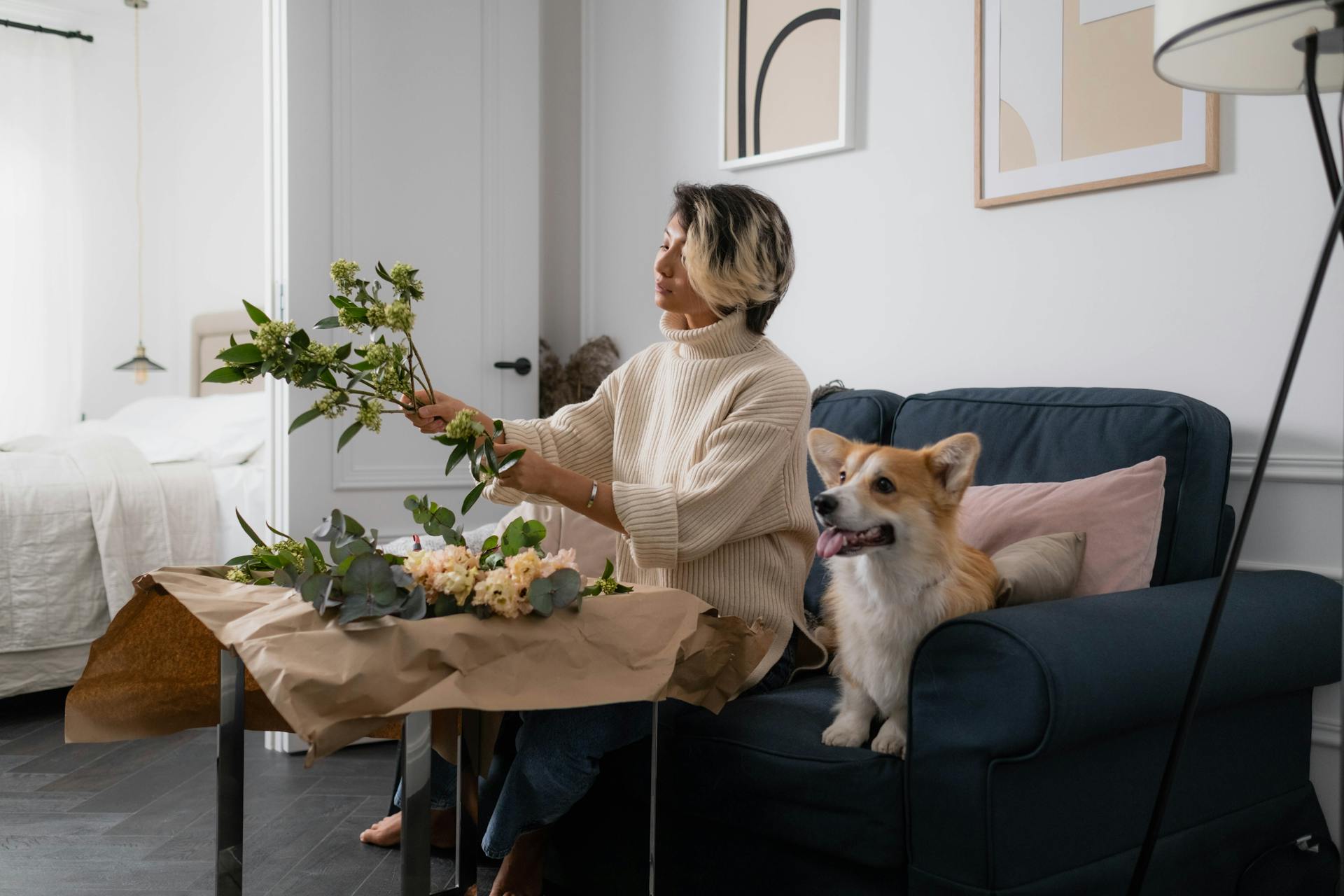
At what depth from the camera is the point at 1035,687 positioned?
55.6 inches

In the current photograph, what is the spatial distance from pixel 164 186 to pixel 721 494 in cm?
493

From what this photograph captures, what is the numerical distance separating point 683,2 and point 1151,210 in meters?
1.64

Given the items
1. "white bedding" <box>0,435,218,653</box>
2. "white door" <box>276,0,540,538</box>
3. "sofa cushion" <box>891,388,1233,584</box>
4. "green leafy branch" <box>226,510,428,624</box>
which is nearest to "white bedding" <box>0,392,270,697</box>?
"white bedding" <box>0,435,218,653</box>

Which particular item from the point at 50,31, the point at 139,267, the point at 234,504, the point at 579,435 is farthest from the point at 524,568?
the point at 50,31

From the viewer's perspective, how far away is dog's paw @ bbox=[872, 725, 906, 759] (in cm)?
158

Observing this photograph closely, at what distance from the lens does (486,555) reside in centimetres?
151

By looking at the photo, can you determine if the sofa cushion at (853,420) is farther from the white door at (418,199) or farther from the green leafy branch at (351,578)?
the white door at (418,199)

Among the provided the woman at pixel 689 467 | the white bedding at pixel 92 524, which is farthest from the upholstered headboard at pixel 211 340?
the woman at pixel 689 467

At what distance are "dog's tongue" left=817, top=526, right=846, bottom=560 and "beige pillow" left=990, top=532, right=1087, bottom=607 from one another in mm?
311

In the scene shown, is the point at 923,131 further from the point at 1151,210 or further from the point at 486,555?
the point at 486,555

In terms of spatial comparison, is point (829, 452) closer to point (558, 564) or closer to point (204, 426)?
point (558, 564)

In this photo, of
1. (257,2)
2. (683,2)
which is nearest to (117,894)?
(683,2)

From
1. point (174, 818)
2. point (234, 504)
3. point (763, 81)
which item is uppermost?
point (763, 81)

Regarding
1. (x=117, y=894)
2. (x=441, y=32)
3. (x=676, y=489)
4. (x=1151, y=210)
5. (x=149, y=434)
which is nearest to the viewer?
(x=676, y=489)
